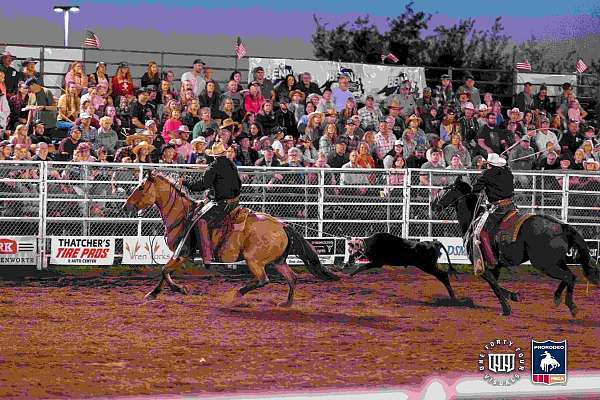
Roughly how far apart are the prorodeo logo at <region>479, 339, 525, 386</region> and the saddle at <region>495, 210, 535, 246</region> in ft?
6.10

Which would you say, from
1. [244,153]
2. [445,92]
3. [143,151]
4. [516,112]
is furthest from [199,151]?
[516,112]

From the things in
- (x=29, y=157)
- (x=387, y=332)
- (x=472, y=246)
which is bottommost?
(x=387, y=332)

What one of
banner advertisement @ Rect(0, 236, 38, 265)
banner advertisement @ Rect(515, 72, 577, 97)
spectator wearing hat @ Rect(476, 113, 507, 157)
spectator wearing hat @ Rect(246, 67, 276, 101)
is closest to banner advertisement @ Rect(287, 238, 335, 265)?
spectator wearing hat @ Rect(246, 67, 276, 101)

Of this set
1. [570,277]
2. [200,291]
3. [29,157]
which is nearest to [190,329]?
[200,291]

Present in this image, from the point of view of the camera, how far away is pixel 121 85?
57.7 ft

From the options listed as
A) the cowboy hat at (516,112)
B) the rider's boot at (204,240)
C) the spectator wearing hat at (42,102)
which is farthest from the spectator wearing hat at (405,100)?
the rider's boot at (204,240)

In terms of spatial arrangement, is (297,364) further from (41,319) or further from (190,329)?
Result: (41,319)

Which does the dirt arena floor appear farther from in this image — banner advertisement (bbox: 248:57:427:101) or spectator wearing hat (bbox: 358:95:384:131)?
banner advertisement (bbox: 248:57:427:101)

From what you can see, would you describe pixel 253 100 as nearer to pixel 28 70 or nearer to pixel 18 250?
pixel 28 70

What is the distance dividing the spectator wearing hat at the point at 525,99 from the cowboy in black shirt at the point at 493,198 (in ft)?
31.5

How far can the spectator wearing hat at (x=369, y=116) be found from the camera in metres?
19.0

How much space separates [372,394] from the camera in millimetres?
4285

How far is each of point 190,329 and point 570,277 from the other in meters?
4.56

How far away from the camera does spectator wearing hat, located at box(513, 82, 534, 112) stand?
21625 millimetres
